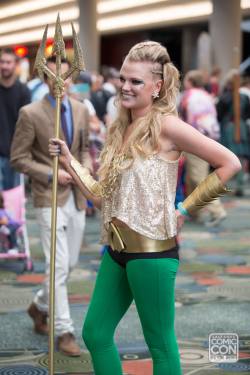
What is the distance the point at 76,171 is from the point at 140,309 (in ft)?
2.50

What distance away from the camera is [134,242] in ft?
12.5

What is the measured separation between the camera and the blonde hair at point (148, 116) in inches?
150

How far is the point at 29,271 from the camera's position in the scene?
8320mm

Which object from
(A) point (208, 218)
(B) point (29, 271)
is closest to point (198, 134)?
(B) point (29, 271)

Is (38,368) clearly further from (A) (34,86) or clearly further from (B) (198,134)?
(A) (34,86)

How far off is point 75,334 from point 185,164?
21.8 feet

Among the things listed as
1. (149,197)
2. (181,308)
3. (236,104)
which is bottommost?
(181,308)

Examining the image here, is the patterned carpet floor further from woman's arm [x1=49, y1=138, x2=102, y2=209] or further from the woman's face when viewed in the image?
the woman's face

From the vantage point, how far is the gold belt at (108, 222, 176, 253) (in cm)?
379

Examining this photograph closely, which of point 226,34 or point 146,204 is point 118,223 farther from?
point 226,34

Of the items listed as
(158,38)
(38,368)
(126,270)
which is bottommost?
(38,368)

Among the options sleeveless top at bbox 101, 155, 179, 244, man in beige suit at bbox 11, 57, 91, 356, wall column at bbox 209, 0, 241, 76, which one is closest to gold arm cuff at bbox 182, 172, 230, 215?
sleeveless top at bbox 101, 155, 179, 244

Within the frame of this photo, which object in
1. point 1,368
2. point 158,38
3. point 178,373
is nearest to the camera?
point 178,373

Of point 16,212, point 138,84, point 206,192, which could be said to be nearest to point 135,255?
point 206,192
